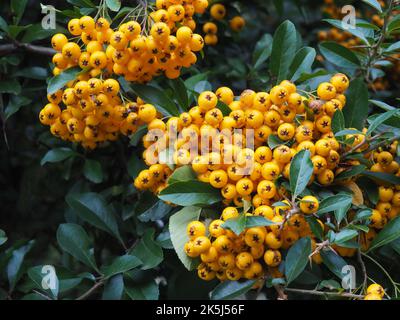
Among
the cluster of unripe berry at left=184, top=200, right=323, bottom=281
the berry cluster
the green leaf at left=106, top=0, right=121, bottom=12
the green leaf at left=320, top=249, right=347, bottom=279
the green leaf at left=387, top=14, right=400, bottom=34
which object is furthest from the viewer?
the green leaf at left=387, top=14, right=400, bottom=34

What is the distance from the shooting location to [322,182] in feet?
6.51

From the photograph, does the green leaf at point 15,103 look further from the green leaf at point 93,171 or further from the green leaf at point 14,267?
the green leaf at point 14,267

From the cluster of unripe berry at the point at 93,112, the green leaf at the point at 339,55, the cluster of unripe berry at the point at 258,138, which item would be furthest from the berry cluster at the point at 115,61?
the green leaf at the point at 339,55

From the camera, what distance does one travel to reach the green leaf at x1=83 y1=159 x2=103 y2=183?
2619 mm

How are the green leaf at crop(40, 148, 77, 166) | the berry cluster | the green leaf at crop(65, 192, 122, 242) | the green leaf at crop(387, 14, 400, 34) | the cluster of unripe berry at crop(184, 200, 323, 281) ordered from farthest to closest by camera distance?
the green leaf at crop(40, 148, 77, 166), the green leaf at crop(65, 192, 122, 242), the green leaf at crop(387, 14, 400, 34), the berry cluster, the cluster of unripe berry at crop(184, 200, 323, 281)

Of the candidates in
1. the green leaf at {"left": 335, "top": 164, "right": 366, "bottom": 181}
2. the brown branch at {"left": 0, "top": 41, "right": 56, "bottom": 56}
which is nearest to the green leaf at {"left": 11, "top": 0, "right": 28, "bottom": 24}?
the brown branch at {"left": 0, "top": 41, "right": 56, "bottom": 56}

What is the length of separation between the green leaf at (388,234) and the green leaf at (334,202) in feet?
0.71

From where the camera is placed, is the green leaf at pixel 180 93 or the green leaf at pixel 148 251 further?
the green leaf at pixel 180 93

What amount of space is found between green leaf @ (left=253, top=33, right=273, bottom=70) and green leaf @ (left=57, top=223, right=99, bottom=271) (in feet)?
4.10

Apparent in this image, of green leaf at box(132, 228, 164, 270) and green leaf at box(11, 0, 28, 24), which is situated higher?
green leaf at box(11, 0, 28, 24)

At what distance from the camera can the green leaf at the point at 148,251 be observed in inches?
84.3

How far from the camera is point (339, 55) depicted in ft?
8.34

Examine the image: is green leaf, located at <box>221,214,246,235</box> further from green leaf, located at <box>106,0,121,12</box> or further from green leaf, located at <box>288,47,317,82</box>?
green leaf, located at <box>106,0,121,12</box>
